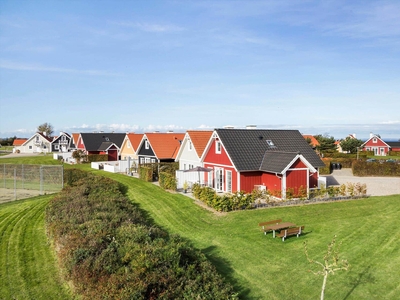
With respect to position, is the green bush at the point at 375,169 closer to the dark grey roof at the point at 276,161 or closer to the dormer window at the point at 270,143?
the dormer window at the point at 270,143

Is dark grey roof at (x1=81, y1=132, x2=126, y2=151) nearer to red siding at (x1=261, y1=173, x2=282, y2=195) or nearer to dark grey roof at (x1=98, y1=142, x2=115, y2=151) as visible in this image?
dark grey roof at (x1=98, y1=142, x2=115, y2=151)

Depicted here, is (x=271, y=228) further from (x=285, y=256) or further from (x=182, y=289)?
(x=182, y=289)

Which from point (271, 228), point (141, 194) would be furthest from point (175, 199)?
point (271, 228)

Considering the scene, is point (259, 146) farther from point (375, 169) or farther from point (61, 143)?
point (61, 143)

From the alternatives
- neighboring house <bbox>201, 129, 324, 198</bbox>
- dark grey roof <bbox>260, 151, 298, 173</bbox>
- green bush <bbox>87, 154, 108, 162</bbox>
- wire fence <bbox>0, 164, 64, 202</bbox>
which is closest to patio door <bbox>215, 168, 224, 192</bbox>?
neighboring house <bbox>201, 129, 324, 198</bbox>

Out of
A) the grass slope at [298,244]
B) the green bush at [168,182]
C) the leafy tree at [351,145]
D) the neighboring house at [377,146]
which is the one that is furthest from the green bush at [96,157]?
the neighboring house at [377,146]

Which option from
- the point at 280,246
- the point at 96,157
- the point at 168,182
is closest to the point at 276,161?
the point at 168,182
